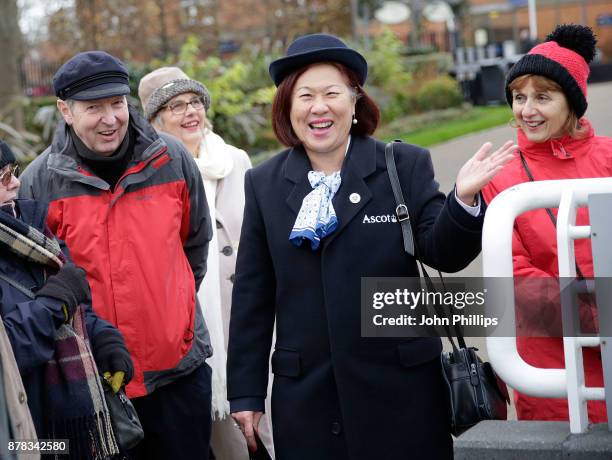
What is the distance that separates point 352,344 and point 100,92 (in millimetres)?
1686

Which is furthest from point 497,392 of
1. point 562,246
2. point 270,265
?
point 270,265

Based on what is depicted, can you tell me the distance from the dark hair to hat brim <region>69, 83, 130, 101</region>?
3.11 feet

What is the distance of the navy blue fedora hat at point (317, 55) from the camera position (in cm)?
381

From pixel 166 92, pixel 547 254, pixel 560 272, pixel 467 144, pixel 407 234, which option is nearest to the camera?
pixel 560 272

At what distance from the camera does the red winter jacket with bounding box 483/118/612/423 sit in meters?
3.62

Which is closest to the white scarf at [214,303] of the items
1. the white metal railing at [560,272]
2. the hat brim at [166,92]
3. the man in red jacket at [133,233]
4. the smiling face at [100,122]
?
the hat brim at [166,92]

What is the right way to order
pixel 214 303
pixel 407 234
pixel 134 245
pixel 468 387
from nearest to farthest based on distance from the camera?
1. pixel 468 387
2. pixel 407 234
3. pixel 134 245
4. pixel 214 303

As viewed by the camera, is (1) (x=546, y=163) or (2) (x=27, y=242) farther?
(1) (x=546, y=163)

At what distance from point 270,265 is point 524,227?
94cm

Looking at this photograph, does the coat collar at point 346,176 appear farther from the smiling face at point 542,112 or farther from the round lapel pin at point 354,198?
the smiling face at point 542,112

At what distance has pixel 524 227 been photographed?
3955 mm

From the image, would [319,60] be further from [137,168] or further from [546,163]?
[137,168]

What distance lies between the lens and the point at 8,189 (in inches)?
155

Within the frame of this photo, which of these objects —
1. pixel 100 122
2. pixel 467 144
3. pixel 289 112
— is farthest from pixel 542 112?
pixel 467 144
